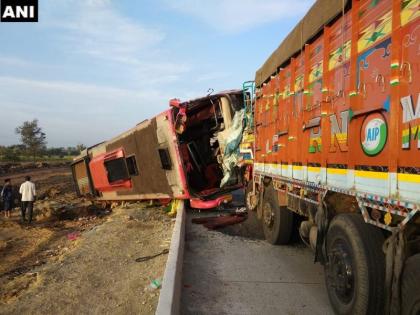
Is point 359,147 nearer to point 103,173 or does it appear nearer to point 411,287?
point 411,287

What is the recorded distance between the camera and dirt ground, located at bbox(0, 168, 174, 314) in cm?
561

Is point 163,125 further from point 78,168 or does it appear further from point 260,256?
point 78,168

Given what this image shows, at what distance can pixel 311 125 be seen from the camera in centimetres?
491

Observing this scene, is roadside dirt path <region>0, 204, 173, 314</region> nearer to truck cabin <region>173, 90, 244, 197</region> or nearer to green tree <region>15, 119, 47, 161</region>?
truck cabin <region>173, 90, 244, 197</region>

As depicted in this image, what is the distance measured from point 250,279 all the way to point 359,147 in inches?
104

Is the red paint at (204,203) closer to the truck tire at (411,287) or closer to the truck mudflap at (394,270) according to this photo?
the truck mudflap at (394,270)

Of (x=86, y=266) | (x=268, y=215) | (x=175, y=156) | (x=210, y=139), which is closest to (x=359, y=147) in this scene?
(x=268, y=215)

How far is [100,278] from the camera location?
21.6 ft

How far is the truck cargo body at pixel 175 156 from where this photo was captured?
1083 centimetres

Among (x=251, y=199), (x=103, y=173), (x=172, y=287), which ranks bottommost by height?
(x=172, y=287)

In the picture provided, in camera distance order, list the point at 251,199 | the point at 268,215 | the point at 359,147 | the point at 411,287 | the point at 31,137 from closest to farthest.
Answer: the point at 411,287, the point at 359,147, the point at 268,215, the point at 251,199, the point at 31,137

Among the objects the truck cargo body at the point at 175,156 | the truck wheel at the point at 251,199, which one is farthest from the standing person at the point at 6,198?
the truck wheel at the point at 251,199

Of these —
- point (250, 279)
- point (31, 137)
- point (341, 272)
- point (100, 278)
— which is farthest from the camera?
point (31, 137)

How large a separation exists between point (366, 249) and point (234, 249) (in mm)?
3809
